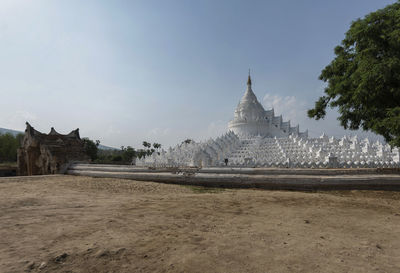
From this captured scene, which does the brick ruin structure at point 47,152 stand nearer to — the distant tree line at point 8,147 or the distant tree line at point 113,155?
the distant tree line at point 113,155

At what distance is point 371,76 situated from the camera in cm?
844

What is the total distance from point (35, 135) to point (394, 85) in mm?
24690

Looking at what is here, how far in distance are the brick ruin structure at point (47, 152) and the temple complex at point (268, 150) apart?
726 cm

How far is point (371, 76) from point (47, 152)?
21.5 metres

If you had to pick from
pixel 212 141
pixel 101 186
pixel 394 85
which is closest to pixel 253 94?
pixel 212 141

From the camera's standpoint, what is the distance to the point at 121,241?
3.55 meters

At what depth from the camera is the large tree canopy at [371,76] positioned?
8531 mm

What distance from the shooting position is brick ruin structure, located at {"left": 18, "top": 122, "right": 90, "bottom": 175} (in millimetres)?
17219

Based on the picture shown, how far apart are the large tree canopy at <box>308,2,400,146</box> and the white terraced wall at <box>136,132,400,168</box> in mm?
7855

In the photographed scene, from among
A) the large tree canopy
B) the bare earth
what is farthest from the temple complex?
the bare earth

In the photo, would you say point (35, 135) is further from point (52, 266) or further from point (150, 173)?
point (52, 266)

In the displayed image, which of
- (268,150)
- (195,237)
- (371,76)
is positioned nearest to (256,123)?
(268,150)

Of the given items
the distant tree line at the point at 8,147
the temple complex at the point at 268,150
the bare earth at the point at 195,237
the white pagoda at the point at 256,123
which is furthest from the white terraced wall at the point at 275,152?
the distant tree line at the point at 8,147

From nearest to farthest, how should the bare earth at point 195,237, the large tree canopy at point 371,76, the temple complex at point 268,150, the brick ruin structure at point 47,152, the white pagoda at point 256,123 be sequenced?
the bare earth at point 195,237 < the large tree canopy at point 371,76 < the brick ruin structure at point 47,152 < the temple complex at point 268,150 < the white pagoda at point 256,123
